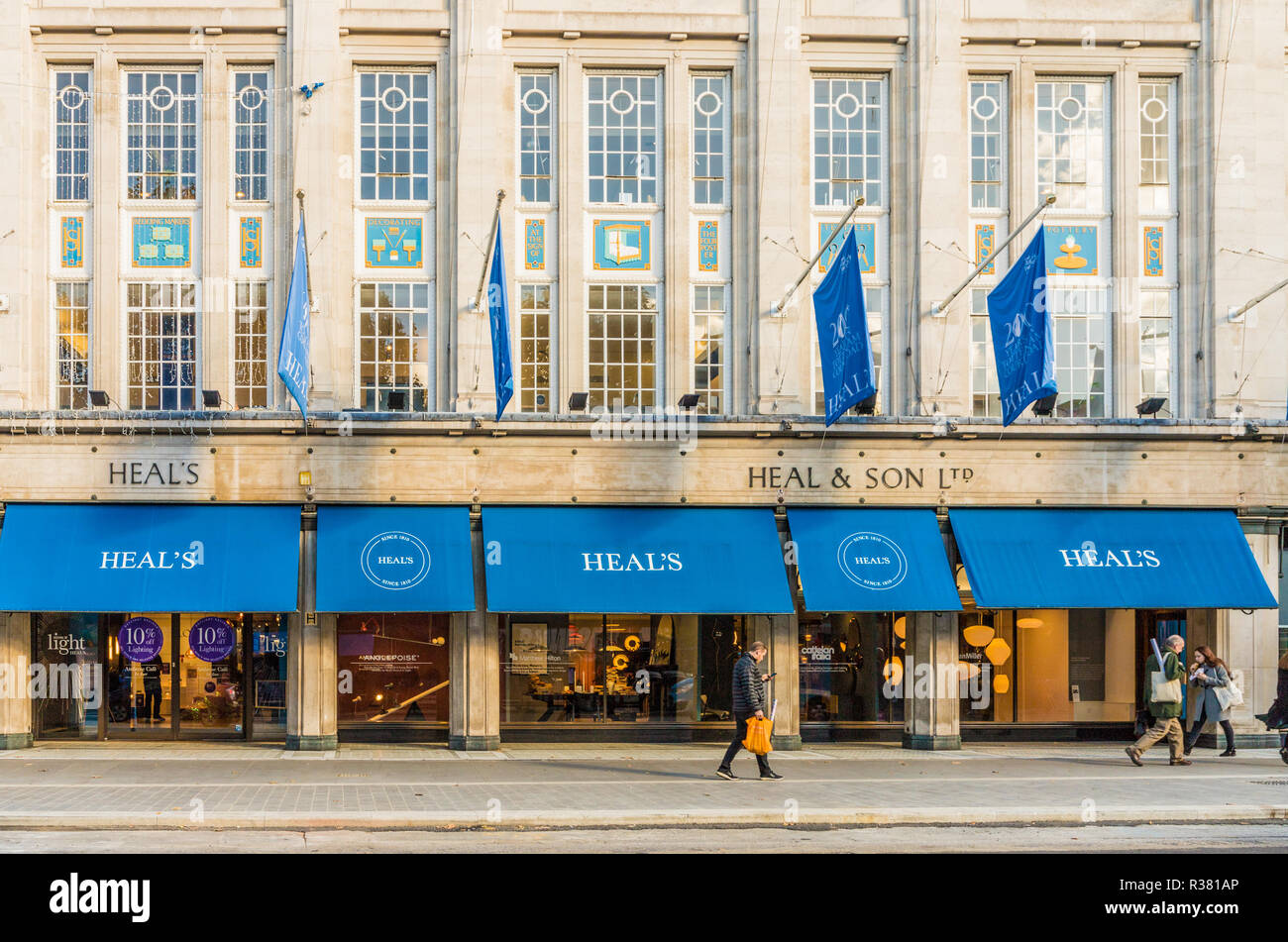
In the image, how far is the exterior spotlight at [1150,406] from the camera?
22.6m

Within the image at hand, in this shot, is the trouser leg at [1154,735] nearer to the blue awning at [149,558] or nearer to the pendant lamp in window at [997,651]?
the pendant lamp in window at [997,651]

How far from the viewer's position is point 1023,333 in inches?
785

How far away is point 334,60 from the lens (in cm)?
2214

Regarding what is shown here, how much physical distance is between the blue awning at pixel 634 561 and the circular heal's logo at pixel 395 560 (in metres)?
1.11

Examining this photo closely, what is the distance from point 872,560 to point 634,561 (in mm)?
4062

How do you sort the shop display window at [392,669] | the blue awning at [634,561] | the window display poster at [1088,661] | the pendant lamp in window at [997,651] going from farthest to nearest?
the window display poster at [1088,661] < the pendant lamp in window at [997,651] < the shop display window at [392,669] < the blue awning at [634,561]

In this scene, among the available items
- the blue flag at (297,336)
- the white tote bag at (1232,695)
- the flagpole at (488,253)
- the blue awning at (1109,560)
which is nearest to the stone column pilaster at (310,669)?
the blue flag at (297,336)

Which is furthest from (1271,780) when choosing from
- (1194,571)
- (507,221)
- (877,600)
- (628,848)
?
(507,221)

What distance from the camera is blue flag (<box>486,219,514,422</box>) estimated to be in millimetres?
19719

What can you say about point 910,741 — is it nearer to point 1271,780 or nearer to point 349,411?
point 1271,780

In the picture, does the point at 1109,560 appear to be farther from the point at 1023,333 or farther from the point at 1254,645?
the point at 1023,333

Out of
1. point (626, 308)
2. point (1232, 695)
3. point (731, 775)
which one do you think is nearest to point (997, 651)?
point (1232, 695)

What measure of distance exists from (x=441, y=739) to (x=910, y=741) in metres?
8.18

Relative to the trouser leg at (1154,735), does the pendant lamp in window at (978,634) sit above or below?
above
